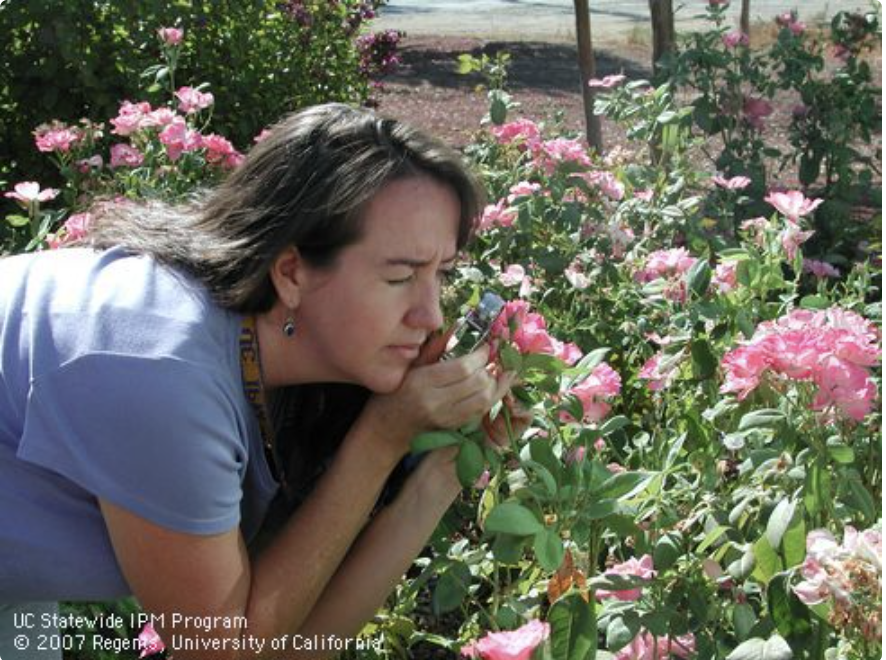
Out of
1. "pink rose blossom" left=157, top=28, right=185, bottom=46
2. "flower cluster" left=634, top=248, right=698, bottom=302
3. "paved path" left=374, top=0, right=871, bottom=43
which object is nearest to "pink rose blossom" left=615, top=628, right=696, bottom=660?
"flower cluster" left=634, top=248, right=698, bottom=302

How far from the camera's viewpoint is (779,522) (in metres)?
1.58

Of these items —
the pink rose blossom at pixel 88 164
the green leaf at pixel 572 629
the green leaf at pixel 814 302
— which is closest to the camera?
Answer: the green leaf at pixel 572 629

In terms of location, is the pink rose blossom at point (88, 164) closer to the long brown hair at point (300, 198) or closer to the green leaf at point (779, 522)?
the long brown hair at point (300, 198)

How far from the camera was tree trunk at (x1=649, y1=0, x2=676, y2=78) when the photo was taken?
4.80m

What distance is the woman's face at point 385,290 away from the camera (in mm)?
1734

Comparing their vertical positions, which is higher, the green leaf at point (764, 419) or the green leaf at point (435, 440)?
the green leaf at point (764, 419)

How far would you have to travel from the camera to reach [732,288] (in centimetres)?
218

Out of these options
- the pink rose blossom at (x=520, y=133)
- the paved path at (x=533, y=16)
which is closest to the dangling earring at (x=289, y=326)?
the pink rose blossom at (x=520, y=133)

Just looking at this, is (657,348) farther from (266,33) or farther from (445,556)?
(266,33)

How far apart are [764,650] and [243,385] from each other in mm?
688

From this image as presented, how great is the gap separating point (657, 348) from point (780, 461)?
1217 mm

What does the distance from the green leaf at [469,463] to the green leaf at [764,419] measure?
30cm

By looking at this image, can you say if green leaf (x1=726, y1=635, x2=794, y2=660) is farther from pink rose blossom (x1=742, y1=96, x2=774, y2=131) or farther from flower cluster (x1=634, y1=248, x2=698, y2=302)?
pink rose blossom (x1=742, y1=96, x2=774, y2=131)

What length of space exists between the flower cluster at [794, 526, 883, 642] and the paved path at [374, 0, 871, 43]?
10.4 metres
